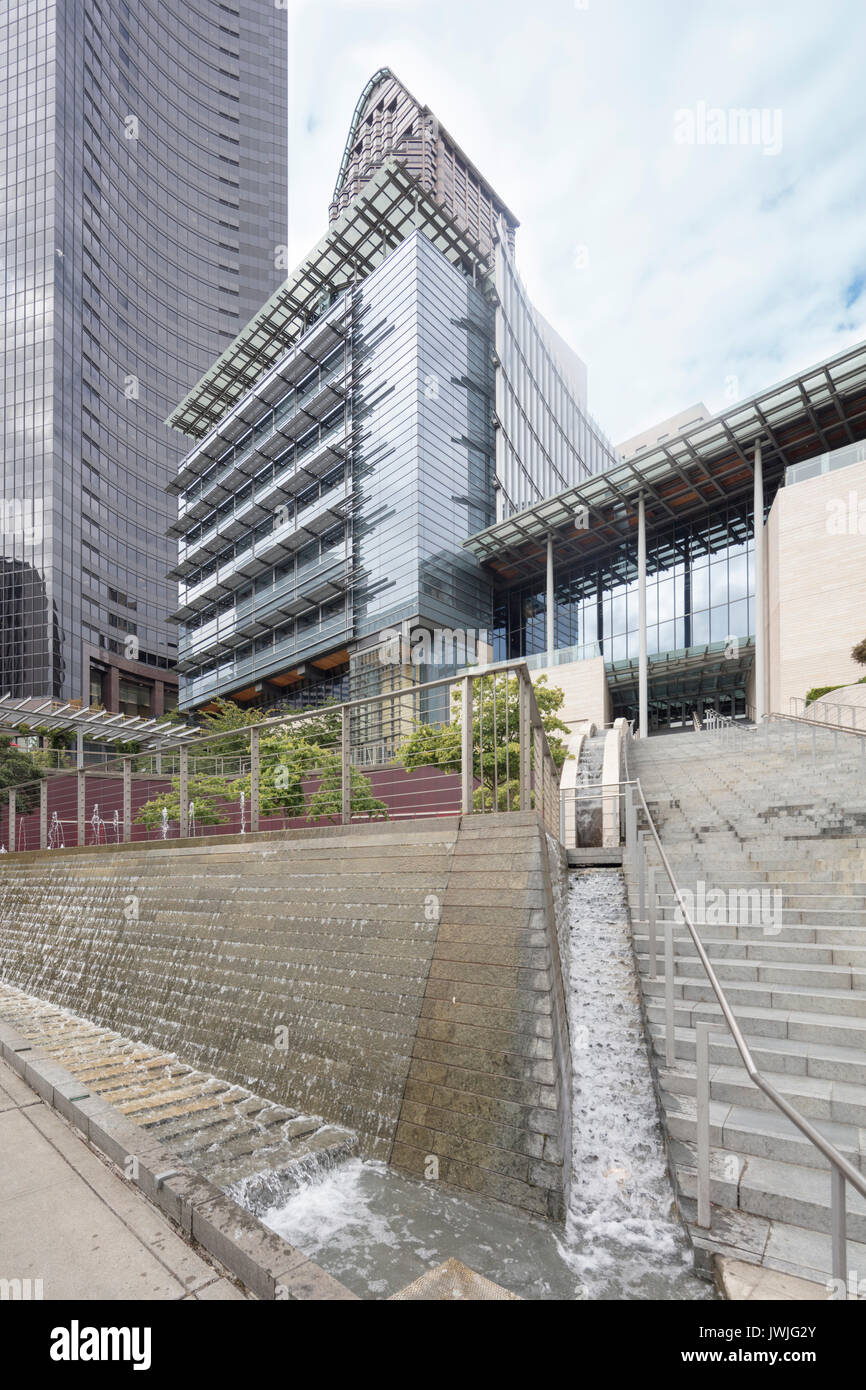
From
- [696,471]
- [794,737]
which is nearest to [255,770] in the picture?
[794,737]

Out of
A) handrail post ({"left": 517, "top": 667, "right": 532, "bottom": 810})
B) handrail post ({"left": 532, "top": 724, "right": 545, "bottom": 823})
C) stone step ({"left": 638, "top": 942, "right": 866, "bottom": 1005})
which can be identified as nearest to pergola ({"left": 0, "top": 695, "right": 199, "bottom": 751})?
handrail post ({"left": 532, "top": 724, "right": 545, "bottom": 823})

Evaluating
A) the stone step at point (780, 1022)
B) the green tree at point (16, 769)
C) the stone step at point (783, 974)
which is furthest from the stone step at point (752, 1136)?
the green tree at point (16, 769)

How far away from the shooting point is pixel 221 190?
293ft

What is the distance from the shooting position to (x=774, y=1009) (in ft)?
17.4

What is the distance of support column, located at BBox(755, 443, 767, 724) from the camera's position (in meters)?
27.8

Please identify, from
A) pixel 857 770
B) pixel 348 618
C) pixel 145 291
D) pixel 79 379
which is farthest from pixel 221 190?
pixel 857 770

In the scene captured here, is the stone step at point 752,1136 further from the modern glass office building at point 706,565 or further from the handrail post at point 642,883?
the modern glass office building at point 706,565

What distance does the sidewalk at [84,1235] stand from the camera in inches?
119

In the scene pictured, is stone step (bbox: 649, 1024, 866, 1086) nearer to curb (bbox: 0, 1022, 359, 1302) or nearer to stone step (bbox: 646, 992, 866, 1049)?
stone step (bbox: 646, 992, 866, 1049)

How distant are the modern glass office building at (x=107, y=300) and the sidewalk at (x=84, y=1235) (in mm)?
63618

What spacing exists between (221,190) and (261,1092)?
370 feet

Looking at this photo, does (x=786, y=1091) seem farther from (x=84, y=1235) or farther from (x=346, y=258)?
(x=346, y=258)

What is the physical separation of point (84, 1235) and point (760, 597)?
3021 centimetres
